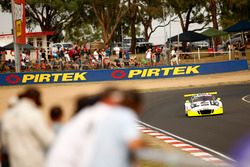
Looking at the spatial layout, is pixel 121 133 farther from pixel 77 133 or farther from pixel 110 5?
pixel 110 5

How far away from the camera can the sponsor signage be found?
46031 millimetres

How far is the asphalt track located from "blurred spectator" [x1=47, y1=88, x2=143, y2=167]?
413 inches

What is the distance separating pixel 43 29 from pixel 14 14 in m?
32.4

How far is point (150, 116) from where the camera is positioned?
28031 mm

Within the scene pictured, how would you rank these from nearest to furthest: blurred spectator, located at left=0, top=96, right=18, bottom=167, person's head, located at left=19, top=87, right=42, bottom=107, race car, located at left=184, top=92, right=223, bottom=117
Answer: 1. person's head, located at left=19, top=87, right=42, bottom=107
2. blurred spectator, located at left=0, top=96, right=18, bottom=167
3. race car, located at left=184, top=92, right=223, bottom=117

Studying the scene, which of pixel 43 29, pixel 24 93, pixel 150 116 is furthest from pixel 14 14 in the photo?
pixel 24 93

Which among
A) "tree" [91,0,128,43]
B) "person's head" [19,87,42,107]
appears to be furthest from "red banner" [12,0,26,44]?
"person's head" [19,87,42,107]

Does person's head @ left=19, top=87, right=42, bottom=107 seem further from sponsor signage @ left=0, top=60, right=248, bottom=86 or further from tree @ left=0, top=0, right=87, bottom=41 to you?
tree @ left=0, top=0, right=87, bottom=41

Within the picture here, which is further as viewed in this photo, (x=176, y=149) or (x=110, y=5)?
(x=110, y=5)

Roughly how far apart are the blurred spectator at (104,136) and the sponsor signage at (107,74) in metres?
41.1

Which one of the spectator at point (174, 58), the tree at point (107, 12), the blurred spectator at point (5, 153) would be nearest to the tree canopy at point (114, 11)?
the tree at point (107, 12)

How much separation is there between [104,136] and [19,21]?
44.6 meters

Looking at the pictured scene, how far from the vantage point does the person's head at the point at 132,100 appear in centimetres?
520

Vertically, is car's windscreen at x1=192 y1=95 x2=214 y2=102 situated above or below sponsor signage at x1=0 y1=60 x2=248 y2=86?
below
